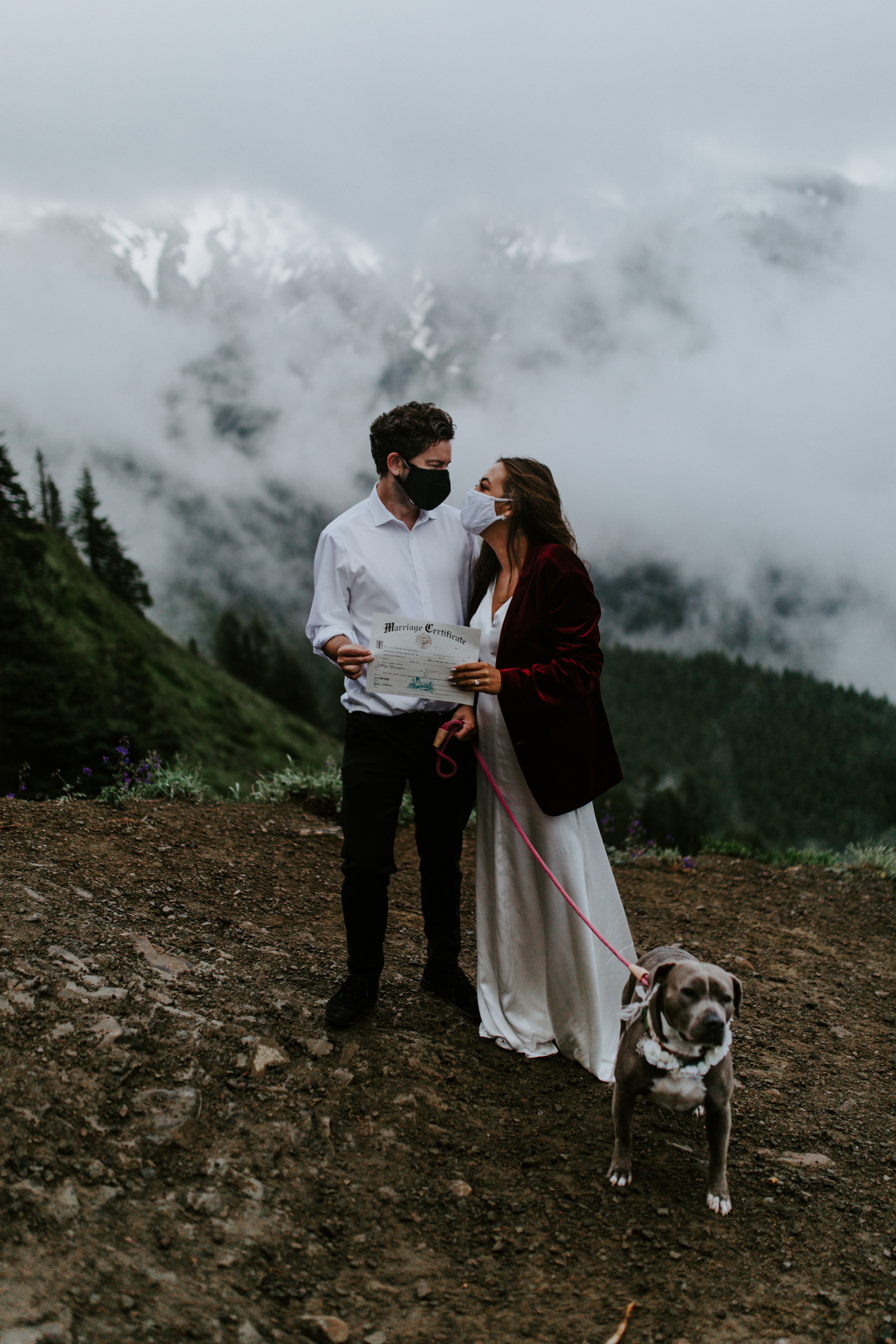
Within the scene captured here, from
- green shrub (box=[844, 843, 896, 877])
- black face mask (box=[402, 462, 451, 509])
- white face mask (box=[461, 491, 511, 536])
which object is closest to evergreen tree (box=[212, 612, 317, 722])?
green shrub (box=[844, 843, 896, 877])

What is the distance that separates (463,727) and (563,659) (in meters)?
0.53

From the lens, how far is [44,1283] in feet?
7.67

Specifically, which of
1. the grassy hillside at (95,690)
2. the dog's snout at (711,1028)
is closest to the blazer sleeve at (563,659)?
the dog's snout at (711,1028)

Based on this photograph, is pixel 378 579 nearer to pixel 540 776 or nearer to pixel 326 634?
pixel 326 634

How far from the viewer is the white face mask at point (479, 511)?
12.5 ft

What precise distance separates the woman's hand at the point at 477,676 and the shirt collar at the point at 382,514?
30.7 inches

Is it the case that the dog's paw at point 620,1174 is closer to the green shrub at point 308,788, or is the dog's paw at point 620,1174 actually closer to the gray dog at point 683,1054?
the gray dog at point 683,1054

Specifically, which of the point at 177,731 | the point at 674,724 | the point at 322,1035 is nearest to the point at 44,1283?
the point at 322,1035

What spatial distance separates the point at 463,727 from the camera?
149 inches

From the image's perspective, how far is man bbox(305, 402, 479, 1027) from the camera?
377cm

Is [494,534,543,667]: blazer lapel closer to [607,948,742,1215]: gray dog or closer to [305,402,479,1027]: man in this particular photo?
[305,402,479,1027]: man

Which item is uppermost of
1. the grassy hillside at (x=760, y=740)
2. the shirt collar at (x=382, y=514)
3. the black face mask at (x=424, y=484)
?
the black face mask at (x=424, y=484)

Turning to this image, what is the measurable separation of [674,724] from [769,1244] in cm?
15392

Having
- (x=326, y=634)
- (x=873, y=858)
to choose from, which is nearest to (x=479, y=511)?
(x=326, y=634)
